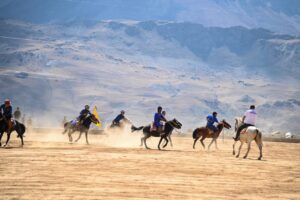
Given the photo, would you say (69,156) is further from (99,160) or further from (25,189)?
(25,189)

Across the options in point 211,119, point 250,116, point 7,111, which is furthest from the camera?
point 211,119

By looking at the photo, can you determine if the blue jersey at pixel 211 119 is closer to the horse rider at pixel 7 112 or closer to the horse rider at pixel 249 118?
the horse rider at pixel 249 118

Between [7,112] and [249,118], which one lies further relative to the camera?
[7,112]

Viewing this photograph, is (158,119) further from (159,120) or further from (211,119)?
(211,119)

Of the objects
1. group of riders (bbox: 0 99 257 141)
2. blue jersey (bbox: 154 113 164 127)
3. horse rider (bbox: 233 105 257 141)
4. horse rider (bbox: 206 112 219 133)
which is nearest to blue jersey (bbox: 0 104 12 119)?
group of riders (bbox: 0 99 257 141)

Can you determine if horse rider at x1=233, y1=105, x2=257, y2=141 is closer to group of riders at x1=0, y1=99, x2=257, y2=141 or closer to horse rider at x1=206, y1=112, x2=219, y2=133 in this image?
group of riders at x1=0, y1=99, x2=257, y2=141

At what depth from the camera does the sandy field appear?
57.1 feet

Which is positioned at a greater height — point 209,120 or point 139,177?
point 209,120

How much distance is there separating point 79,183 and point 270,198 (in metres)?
5.06

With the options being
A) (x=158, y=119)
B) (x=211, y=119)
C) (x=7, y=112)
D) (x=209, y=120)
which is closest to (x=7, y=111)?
(x=7, y=112)

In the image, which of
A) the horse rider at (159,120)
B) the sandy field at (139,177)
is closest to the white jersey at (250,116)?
the sandy field at (139,177)

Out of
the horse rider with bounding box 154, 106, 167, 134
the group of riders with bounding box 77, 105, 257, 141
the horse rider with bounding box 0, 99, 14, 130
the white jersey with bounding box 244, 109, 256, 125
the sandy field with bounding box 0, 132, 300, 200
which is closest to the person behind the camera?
the sandy field with bounding box 0, 132, 300, 200

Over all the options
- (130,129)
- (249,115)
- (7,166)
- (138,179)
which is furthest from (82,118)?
(138,179)

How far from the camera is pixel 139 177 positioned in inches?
826
